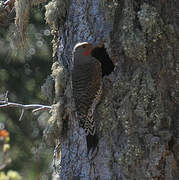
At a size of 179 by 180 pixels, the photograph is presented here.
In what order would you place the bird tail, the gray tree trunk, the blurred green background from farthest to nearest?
1. the blurred green background
2. the bird tail
3. the gray tree trunk

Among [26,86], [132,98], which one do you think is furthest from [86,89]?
[26,86]

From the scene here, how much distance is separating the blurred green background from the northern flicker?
3.14 metres

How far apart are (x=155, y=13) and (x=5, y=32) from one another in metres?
4.22

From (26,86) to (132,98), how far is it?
3.80 meters

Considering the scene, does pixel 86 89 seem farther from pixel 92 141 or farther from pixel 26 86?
pixel 26 86

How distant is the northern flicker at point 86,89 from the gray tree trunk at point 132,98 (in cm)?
7

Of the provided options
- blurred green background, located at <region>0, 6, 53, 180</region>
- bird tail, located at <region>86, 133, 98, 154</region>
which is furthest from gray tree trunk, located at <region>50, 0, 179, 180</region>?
blurred green background, located at <region>0, 6, 53, 180</region>

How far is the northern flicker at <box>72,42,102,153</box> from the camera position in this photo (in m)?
3.74

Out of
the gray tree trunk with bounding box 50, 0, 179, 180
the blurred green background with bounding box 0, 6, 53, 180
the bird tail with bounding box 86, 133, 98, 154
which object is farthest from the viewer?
the blurred green background with bounding box 0, 6, 53, 180

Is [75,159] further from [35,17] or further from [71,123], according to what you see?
[35,17]

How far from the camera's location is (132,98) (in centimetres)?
370

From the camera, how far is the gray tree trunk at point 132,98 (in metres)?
3.55

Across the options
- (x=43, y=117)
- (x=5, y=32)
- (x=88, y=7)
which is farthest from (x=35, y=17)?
(x=88, y=7)

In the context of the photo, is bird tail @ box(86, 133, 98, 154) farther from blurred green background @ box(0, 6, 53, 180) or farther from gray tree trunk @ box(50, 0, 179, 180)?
blurred green background @ box(0, 6, 53, 180)
